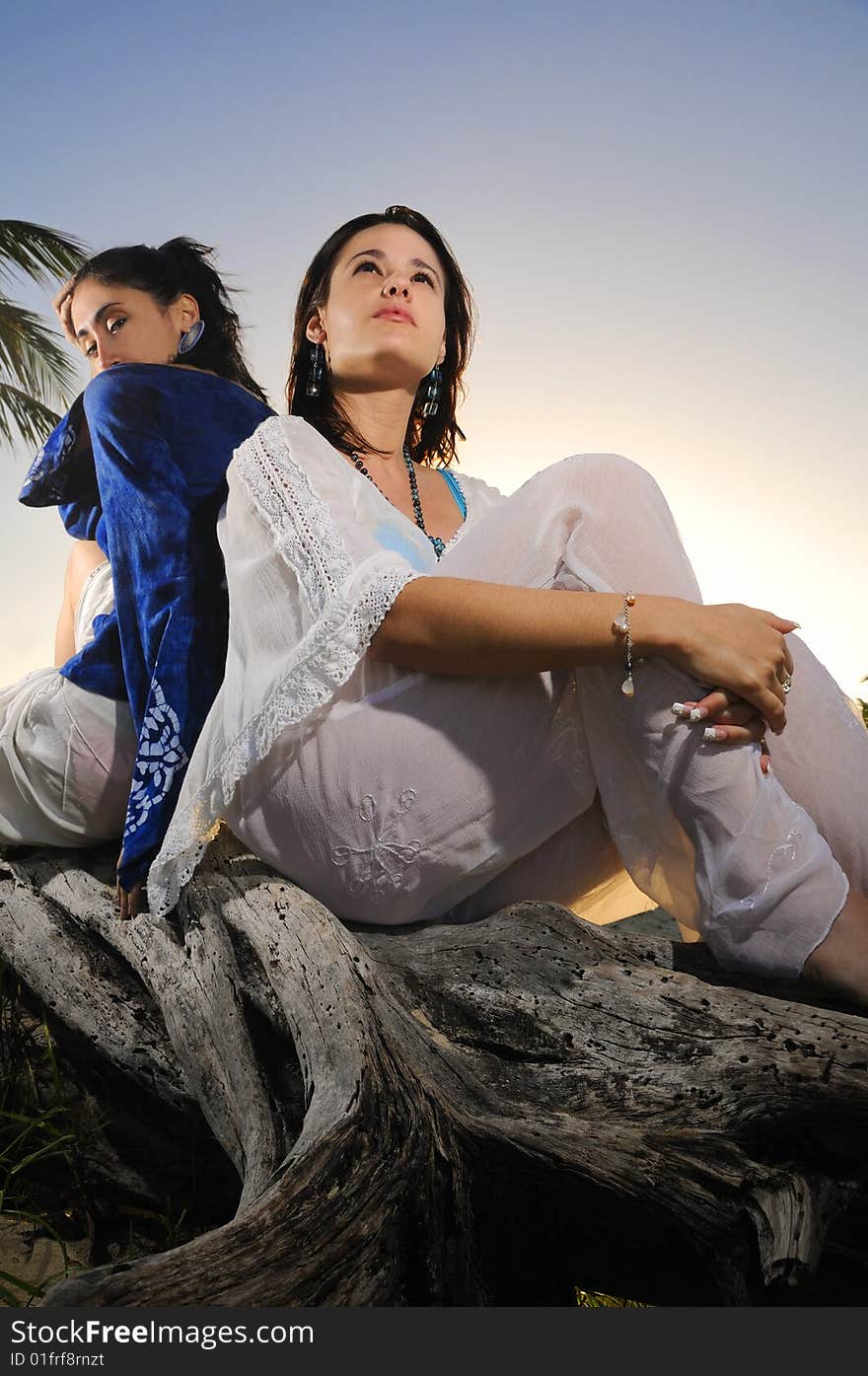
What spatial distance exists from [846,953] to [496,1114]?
474mm

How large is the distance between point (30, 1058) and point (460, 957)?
914 millimetres

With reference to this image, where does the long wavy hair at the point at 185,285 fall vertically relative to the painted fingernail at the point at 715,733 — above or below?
above

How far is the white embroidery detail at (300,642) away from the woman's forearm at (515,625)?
4 centimetres

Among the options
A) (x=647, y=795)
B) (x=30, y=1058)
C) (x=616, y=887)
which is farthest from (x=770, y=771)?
(x=30, y=1058)

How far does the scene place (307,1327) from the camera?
99cm

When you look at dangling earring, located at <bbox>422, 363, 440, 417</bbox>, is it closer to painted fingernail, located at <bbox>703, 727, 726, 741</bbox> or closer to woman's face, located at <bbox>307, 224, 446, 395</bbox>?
woman's face, located at <bbox>307, 224, 446, 395</bbox>

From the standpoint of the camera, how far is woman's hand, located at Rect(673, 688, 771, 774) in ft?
4.22

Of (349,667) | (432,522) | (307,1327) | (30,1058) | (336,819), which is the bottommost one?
(30,1058)

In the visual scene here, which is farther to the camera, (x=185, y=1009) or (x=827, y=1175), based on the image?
(x=185, y=1009)

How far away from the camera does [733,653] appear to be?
4.27 feet

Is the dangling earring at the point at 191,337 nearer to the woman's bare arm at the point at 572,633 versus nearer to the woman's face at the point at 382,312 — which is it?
the woman's face at the point at 382,312

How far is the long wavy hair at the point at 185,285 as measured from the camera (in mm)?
1966

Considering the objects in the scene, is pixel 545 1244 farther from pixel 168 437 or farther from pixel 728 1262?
pixel 168 437

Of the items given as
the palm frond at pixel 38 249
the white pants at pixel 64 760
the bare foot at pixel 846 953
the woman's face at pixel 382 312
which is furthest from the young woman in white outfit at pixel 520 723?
the palm frond at pixel 38 249
